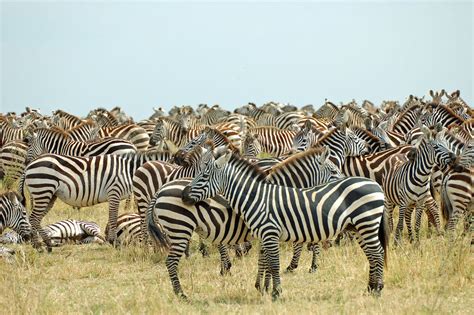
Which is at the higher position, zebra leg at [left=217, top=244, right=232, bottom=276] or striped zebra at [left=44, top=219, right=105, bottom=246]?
striped zebra at [left=44, top=219, right=105, bottom=246]

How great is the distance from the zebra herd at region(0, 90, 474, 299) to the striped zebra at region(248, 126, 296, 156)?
37 millimetres

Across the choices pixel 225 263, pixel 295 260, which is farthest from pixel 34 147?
pixel 295 260

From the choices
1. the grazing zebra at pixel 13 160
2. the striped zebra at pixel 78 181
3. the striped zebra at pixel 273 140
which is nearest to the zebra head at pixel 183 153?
the striped zebra at pixel 78 181

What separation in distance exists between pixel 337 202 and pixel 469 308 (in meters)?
1.73

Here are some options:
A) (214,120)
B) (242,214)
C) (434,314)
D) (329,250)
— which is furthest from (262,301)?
(214,120)

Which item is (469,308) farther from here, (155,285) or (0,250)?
(0,250)

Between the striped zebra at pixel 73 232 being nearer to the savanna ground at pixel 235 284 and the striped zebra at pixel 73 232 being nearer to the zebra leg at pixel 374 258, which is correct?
the savanna ground at pixel 235 284

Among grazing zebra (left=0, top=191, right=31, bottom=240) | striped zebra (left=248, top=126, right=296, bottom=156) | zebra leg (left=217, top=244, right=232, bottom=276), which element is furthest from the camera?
striped zebra (left=248, top=126, right=296, bottom=156)

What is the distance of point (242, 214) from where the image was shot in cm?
815

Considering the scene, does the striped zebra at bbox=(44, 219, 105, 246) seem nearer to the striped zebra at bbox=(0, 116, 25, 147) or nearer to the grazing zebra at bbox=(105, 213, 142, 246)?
the grazing zebra at bbox=(105, 213, 142, 246)

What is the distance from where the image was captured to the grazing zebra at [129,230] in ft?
38.6

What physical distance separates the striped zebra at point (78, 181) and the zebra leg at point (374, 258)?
5223 millimetres

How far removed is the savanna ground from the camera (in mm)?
7711

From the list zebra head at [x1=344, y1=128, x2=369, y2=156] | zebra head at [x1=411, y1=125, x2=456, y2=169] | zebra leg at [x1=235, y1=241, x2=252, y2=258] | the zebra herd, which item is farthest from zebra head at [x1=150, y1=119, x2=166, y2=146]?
zebra head at [x1=411, y1=125, x2=456, y2=169]
